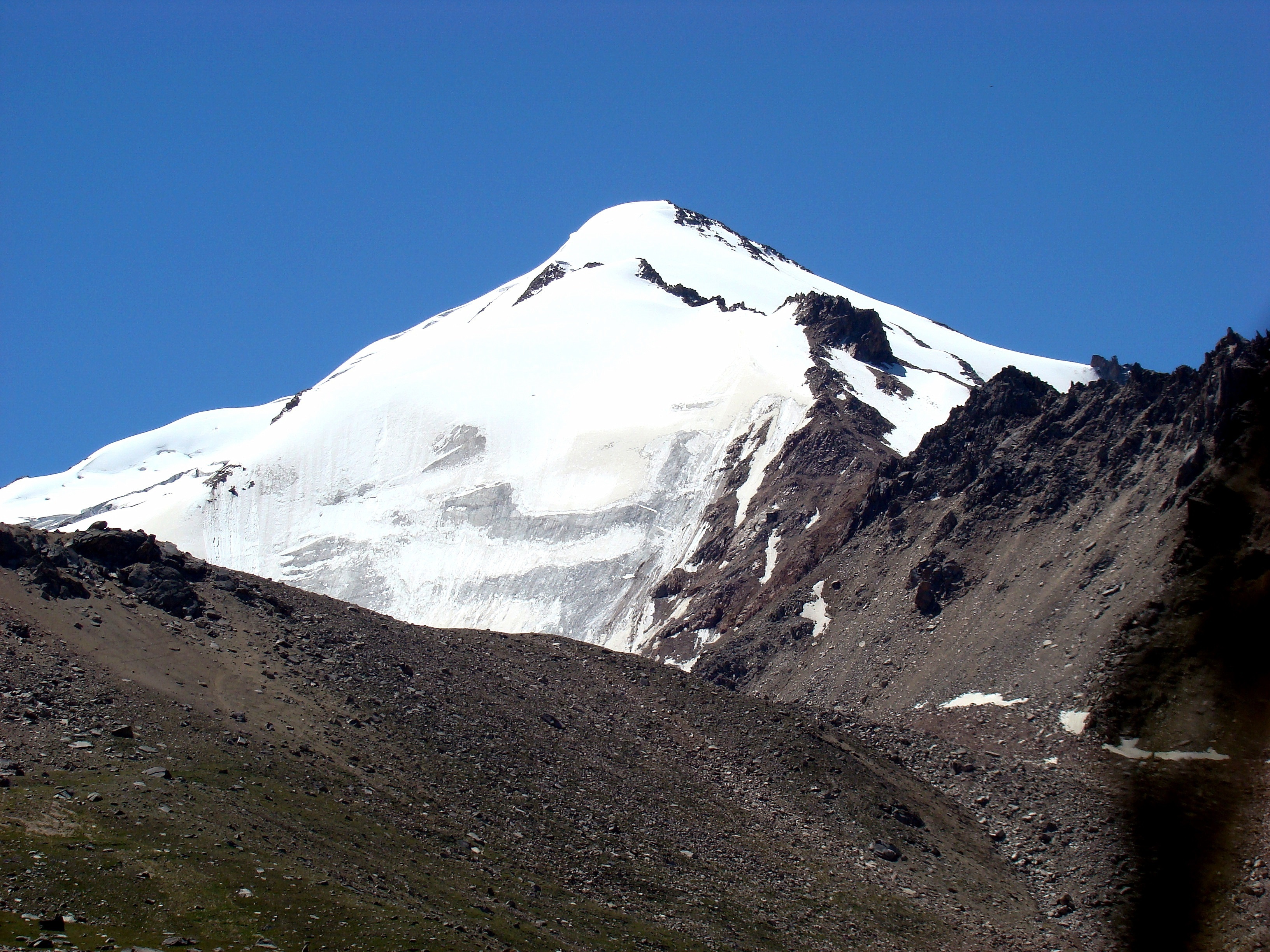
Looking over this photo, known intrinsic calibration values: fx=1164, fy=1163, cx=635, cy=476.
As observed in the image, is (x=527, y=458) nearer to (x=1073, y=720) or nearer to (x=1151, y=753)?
(x=1073, y=720)

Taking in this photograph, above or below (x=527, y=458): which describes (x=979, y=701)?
below

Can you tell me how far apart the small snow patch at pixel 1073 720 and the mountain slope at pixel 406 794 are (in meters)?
5.97

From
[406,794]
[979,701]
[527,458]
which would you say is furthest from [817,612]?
[527,458]

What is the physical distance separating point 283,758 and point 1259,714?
25291mm

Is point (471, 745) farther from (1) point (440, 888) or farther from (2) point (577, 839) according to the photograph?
(1) point (440, 888)

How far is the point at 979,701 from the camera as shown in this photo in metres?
47.3

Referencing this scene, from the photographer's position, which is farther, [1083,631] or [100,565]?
[1083,631]

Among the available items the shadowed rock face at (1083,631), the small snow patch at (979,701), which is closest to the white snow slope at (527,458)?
the shadowed rock face at (1083,631)

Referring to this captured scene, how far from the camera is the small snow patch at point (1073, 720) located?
40.7 metres

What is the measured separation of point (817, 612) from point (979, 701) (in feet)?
67.0

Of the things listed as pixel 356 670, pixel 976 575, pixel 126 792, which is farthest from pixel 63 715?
pixel 976 575

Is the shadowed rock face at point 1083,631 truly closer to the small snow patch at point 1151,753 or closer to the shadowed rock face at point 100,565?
the small snow patch at point 1151,753

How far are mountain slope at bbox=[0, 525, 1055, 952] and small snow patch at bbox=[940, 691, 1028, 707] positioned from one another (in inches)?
316

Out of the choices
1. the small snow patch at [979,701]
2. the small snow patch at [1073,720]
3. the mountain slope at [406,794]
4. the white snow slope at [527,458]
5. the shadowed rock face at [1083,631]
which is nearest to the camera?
the shadowed rock face at [1083,631]
